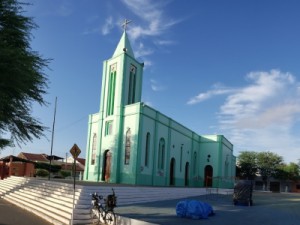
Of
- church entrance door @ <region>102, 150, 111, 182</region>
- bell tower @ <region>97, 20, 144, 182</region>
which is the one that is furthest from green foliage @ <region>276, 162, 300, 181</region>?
church entrance door @ <region>102, 150, 111, 182</region>

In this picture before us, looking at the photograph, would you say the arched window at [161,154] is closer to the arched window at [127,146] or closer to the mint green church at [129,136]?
the mint green church at [129,136]

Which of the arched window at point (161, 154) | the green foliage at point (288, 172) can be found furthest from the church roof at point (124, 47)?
the green foliage at point (288, 172)

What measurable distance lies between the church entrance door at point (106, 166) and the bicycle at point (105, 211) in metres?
15.7

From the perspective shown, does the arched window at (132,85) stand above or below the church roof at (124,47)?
below

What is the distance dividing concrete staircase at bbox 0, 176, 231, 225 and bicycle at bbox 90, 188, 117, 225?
0.27 meters

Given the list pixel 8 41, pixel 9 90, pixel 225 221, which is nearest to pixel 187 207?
pixel 225 221

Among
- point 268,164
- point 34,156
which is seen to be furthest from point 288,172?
point 34,156

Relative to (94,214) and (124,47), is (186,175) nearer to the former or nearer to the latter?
(124,47)

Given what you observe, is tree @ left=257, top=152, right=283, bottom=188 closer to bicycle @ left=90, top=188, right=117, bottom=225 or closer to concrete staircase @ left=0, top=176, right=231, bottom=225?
concrete staircase @ left=0, top=176, right=231, bottom=225

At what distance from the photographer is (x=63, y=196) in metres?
18.2

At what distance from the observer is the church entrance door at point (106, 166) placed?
3161cm

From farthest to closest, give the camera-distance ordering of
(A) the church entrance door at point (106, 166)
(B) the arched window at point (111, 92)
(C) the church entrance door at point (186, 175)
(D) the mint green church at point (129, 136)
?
(C) the church entrance door at point (186, 175) < (B) the arched window at point (111, 92) < (A) the church entrance door at point (106, 166) < (D) the mint green church at point (129, 136)

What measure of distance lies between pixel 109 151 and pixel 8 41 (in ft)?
53.9

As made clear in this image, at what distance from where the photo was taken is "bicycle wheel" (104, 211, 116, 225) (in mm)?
13759
